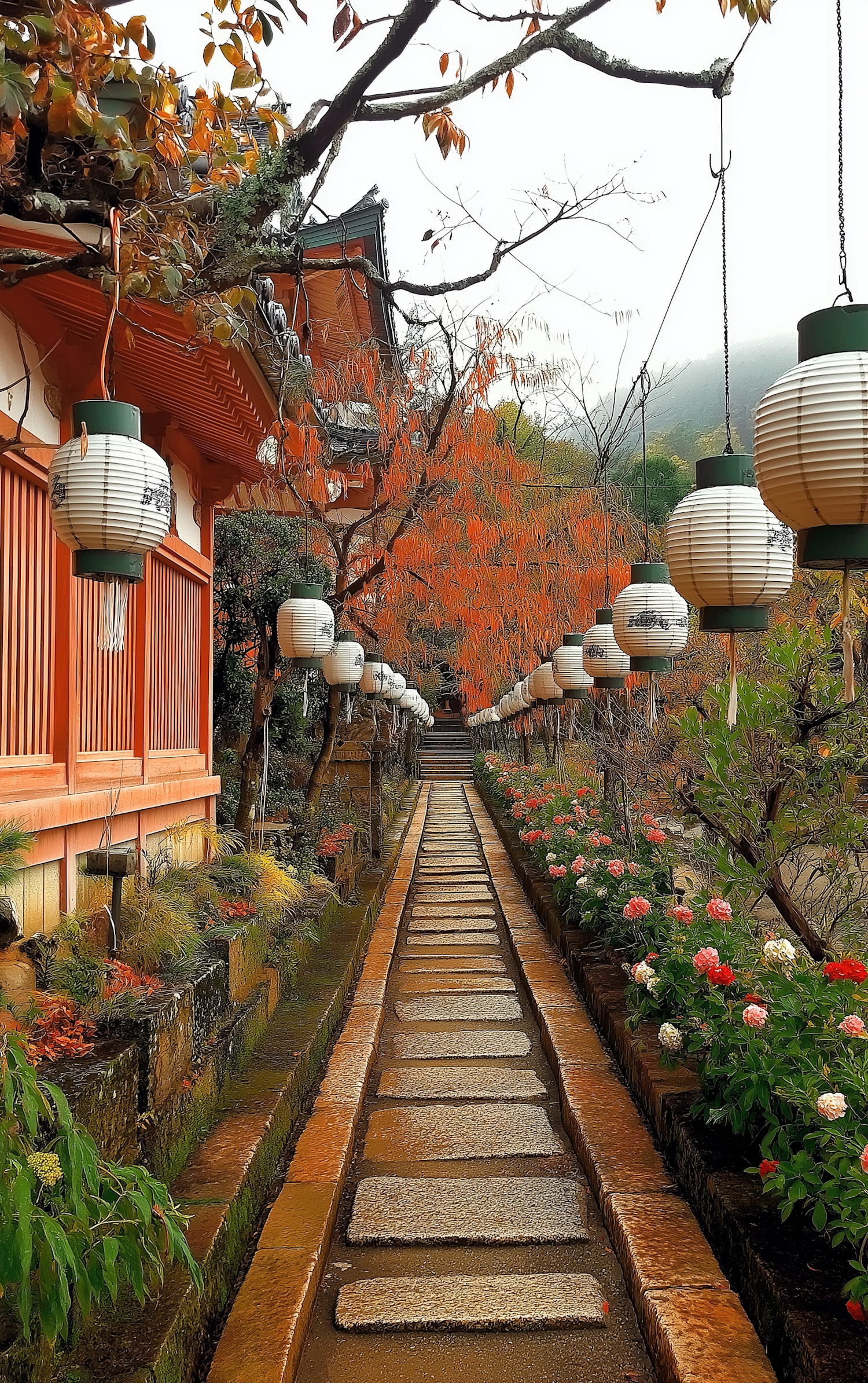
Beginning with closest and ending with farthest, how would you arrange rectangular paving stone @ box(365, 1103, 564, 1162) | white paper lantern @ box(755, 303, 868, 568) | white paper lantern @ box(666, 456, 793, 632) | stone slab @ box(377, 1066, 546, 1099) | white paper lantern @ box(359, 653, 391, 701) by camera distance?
white paper lantern @ box(755, 303, 868, 568) < white paper lantern @ box(666, 456, 793, 632) < rectangular paving stone @ box(365, 1103, 564, 1162) < stone slab @ box(377, 1066, 546, 1099) < white paper lantern @ box(359, 653, 391, 701)

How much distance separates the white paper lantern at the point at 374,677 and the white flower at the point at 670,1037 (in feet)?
27.3

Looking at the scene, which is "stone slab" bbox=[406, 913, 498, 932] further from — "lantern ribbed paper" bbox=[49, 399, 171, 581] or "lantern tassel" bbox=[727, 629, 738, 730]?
"lantern ribbed paper" bbox=[49, 399, 171, 581]

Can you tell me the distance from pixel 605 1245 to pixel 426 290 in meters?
3.45

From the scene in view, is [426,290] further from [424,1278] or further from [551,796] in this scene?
[551,796]

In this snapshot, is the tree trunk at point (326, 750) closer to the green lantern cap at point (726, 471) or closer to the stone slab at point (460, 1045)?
the stone slab at point (460, 1045)

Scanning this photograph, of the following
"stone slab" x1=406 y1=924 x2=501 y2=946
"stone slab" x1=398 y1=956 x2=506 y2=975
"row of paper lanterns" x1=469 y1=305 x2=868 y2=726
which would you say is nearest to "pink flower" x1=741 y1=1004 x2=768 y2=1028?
"row of paper lanterns" x1=469 y1=305 x2=868 y2=726

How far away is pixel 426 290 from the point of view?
3623mm

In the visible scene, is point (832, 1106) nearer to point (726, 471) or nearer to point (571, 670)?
point (726, 471)

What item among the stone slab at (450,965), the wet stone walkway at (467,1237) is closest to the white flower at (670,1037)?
the wet stone walkway at (467,1237)

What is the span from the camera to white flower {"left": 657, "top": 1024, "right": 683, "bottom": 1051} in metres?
3.47

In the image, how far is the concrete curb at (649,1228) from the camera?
2.33 metres

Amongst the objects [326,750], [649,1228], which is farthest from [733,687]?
[326,750]

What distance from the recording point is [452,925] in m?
8.34

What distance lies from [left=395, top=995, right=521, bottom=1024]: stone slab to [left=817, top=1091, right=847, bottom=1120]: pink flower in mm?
3626
